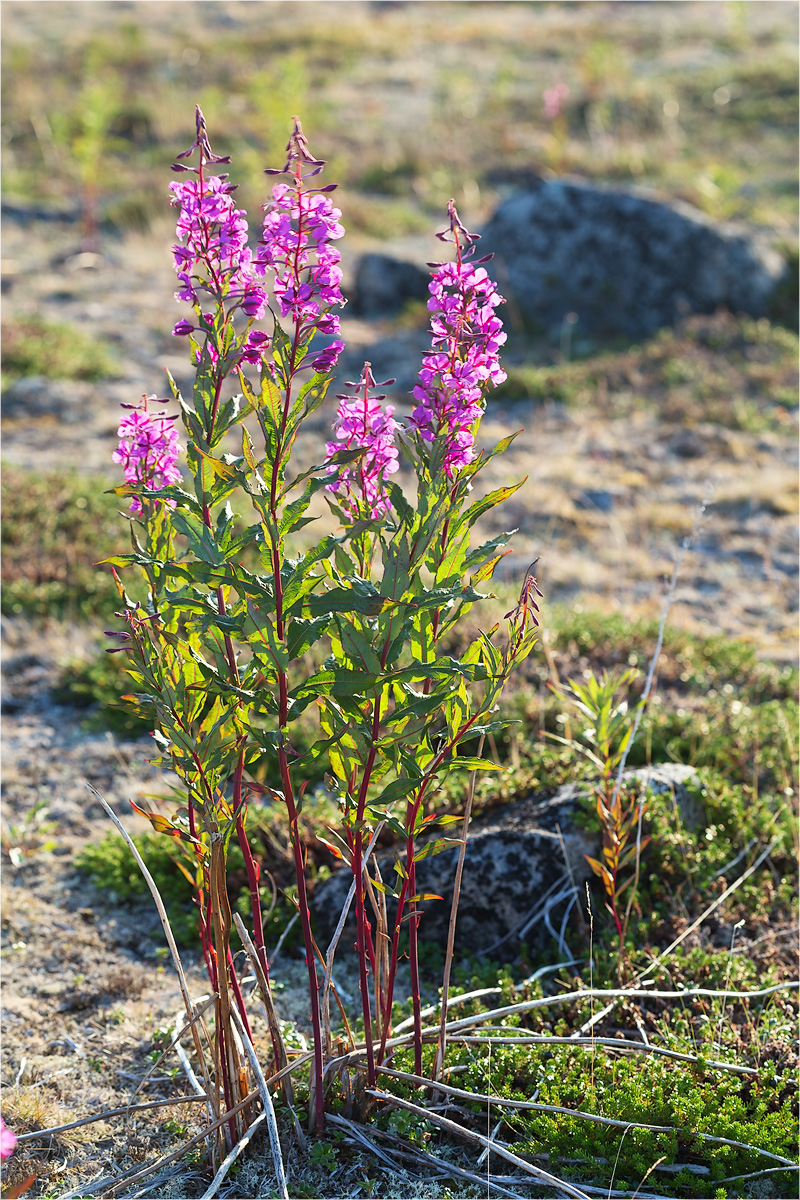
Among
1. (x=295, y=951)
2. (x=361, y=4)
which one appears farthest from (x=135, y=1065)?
(x=361, y=4)

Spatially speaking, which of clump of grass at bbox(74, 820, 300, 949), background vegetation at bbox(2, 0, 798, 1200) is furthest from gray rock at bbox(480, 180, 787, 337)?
clump of grass at bbox(74, 820, 300, 949)

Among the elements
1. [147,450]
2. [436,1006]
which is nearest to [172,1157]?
[436,1006]

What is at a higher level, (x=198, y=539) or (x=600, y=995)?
(x=198, y=539)

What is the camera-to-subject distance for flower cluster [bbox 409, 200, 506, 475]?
224 cm

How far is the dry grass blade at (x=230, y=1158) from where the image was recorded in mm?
2377

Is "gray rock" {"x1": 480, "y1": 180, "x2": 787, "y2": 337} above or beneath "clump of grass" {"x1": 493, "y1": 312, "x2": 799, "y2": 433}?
above

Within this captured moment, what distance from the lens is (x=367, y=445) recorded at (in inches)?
90.8

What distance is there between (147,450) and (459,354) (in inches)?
32.0

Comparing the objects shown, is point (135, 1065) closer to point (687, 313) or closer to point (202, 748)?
point (202, 748)

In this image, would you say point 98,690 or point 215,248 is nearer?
point 215,248

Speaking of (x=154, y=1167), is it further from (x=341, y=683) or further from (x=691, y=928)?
(x=691, y=928)

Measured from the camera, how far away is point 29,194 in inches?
563

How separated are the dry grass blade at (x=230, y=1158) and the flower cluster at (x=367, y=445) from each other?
1601 millimetres

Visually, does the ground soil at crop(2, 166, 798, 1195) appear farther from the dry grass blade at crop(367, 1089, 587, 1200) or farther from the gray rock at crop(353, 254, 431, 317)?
the dry grass blade at crop(367, 1089, 587, 1200)
